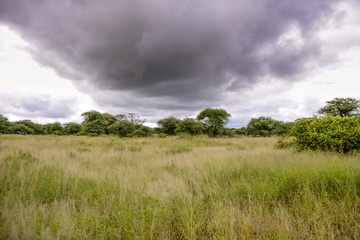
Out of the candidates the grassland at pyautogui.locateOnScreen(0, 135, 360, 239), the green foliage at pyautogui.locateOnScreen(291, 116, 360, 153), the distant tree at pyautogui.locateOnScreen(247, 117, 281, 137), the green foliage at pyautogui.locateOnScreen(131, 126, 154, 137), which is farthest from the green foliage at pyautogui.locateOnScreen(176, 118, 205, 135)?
the grassland at pyautogui.locateOnScreen(0, 135, 360, 239)

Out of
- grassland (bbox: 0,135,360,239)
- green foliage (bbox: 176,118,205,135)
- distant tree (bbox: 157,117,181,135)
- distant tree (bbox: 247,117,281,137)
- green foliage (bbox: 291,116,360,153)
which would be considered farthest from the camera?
distant tree (bbox: 247,117,281,137)

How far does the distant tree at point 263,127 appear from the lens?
54.0 metres

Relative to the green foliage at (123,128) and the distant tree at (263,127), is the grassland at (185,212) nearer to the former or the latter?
the green foliage at (123,128)

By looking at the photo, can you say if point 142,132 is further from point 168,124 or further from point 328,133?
point 328,133

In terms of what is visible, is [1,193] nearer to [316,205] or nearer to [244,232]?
[244,232]

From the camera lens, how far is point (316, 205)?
2730 mm

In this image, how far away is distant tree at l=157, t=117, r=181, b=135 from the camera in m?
50.9

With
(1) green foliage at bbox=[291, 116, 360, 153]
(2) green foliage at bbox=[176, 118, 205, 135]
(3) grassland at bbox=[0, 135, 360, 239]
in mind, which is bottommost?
(3) grassland at bbox=[0, 135, 360, 239]

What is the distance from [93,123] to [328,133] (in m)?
45.8

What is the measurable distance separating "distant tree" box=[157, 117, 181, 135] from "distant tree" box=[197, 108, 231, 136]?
880 centimetres

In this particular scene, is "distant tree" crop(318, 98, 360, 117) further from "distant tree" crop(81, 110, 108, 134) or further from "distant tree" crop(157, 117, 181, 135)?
"distant tree" crop(81, 110, 108, 134)

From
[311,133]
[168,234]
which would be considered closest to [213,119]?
[311,133]

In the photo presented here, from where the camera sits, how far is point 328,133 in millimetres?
7266

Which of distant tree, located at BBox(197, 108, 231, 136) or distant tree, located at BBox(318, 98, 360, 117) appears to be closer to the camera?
distant tree, located at BBox(318, 98, 360, 117)
